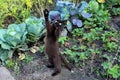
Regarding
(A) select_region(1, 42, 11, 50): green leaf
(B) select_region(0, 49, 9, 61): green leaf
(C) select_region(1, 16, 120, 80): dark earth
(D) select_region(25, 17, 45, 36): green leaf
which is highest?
(D) select_region(25, 17, 45, 36): green leaf

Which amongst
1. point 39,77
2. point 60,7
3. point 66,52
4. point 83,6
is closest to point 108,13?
point 83,6

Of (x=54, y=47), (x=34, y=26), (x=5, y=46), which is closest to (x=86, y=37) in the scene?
(x=34, y=26)

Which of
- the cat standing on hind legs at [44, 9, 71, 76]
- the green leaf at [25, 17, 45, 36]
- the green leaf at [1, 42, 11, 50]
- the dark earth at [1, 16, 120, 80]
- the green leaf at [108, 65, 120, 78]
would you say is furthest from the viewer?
the green leaf at [25, 17, 45, 36]

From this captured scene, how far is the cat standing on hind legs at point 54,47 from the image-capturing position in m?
3.63

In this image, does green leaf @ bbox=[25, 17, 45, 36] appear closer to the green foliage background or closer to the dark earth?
the green foliage background

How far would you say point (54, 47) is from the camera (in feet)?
12.6

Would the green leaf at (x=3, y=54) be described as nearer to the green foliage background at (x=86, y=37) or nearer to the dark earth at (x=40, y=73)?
the green foliage background at (x=86, y=37)

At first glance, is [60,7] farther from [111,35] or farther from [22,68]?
[22,68]

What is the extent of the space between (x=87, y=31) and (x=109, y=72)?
1071 mm

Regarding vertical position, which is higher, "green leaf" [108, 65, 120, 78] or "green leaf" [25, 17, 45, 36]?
"green leaf" [25, 17, 45, 36]

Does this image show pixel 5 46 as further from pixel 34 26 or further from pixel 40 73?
pixel 40 73

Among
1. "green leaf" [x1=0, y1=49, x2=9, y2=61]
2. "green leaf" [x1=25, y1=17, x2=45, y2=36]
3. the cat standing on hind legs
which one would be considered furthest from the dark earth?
"green leaf" [x1=25, y1=17, x2=45, y2=36]

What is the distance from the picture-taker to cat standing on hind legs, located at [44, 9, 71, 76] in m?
3.63

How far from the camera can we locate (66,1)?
5.18 metres
